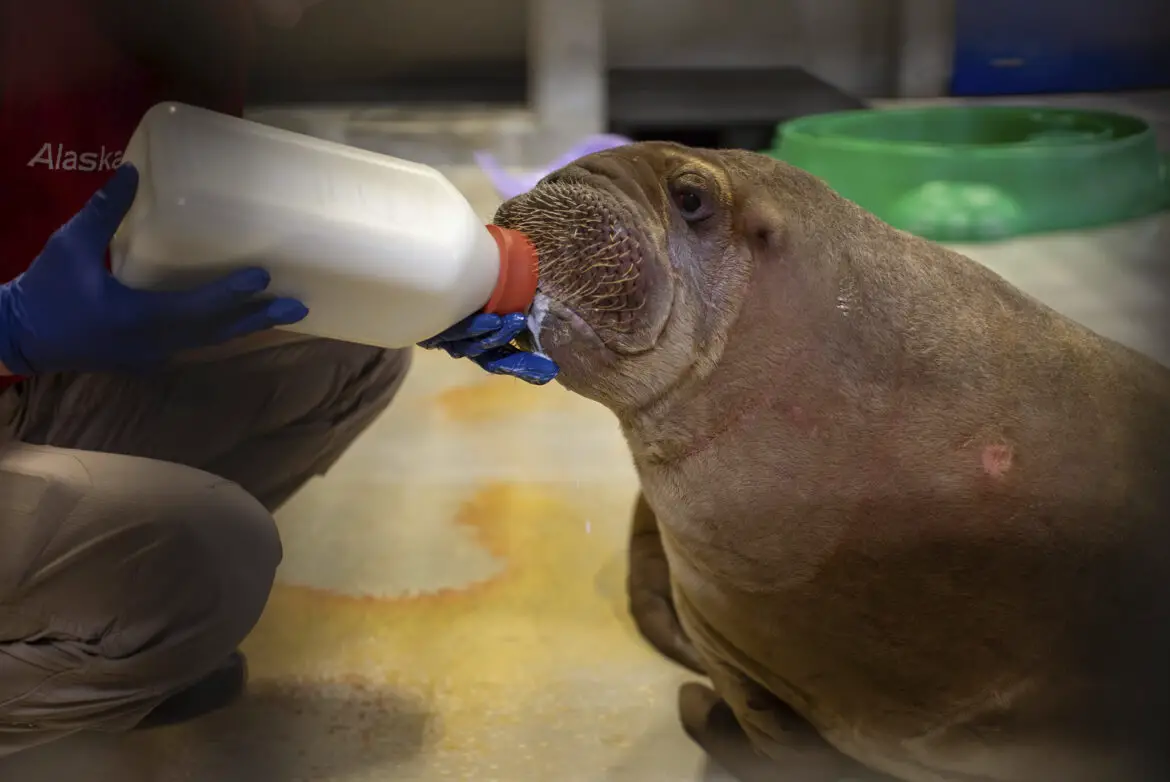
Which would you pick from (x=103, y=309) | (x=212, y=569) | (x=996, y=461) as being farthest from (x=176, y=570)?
(x=996, y=461)

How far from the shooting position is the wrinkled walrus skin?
912 millimetres

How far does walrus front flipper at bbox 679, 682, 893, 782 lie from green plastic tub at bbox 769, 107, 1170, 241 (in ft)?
1.81

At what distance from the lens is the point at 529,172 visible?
1062mm

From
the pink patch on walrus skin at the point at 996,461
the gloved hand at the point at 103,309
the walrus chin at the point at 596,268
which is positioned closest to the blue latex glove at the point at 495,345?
the walrus chin at the point at 596,268

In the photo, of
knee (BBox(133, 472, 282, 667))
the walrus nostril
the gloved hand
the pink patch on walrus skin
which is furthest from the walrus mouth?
knee (BBox(133, 472, 282, 667))

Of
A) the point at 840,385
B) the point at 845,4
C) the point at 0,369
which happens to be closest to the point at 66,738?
the point at 0,369

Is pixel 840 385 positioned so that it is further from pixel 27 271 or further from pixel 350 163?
pixel 27 271

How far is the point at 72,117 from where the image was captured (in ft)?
2.62

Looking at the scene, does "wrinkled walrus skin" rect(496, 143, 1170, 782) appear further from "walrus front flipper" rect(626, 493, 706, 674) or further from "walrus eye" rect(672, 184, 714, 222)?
"walrus front flipper" rect(626, 493, 706, 674)

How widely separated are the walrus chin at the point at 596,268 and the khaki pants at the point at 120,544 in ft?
1.14

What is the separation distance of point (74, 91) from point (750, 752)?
93 centimetres

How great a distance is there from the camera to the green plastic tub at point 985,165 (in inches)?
37.2

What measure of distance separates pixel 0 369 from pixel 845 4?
2.64ft

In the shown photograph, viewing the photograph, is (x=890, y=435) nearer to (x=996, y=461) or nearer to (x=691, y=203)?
(x=996, y=461)
